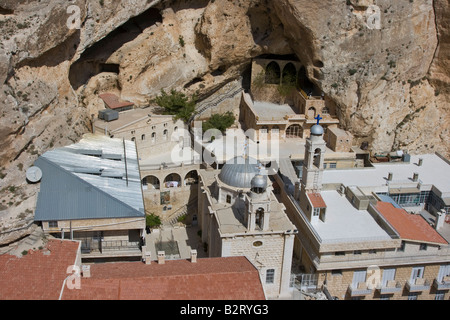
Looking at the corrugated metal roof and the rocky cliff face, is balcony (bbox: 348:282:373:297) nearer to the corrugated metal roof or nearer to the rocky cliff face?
the corrugated metal roof

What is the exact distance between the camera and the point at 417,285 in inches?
1187

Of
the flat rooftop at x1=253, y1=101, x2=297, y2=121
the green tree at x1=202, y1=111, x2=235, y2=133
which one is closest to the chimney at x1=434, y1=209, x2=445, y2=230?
the flat rooftop at x1=253, y1=101, x2=297, y2=121

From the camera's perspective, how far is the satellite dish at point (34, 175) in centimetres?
3011

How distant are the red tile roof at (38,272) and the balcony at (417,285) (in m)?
19.9

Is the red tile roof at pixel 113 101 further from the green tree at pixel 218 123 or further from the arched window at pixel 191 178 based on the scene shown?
the arched window at pixel 191 178

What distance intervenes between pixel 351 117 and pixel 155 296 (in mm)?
27612

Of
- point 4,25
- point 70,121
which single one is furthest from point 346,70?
point 4,25

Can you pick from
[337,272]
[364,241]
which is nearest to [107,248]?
[337,272]

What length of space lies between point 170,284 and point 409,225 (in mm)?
16227

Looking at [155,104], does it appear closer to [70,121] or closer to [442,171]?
[70,121]

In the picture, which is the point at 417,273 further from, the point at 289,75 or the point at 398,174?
the point at 289,75

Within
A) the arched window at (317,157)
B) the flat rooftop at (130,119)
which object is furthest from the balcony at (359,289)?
the flat rooftop at (130,119)

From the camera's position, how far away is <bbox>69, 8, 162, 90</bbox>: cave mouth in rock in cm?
4131

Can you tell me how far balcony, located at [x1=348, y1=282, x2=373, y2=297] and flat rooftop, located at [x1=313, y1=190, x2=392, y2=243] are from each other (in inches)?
118
